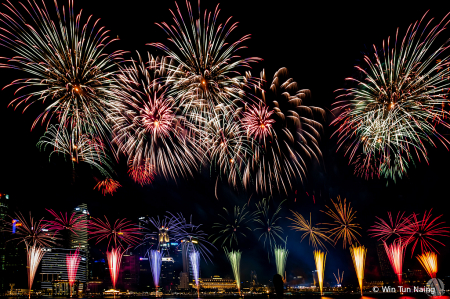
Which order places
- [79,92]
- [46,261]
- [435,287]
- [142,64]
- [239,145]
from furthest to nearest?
[46,261]
[435,287]
[239,145]
[142,64]
[79,92]

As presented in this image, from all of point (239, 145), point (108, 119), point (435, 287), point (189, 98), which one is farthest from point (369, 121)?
point (435, 287)

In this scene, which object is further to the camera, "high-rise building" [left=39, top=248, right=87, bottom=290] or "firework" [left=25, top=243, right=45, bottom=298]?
"high-rise building" [left=39, top=248, right=87, bottom=290]

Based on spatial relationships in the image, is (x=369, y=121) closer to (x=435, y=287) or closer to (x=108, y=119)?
(x=108, y=119)

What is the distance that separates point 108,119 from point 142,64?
6115 millimetres

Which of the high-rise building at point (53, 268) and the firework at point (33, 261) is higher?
the firework at point (33, 261)

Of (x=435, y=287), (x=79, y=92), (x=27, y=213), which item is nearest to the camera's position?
(x=79, y=92)

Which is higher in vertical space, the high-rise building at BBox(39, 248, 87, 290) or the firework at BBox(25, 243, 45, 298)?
the firework at BBox(25, 243, 45, 298)

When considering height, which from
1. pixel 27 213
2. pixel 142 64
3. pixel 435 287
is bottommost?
pixel 435 287

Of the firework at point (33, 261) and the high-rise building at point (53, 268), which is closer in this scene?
the firework at point (33, 261)

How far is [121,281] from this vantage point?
169 m

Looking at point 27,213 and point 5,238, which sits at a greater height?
point 27,213

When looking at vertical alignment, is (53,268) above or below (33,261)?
below

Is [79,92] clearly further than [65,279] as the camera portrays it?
No

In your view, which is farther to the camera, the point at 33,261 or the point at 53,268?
the point at 53,268
